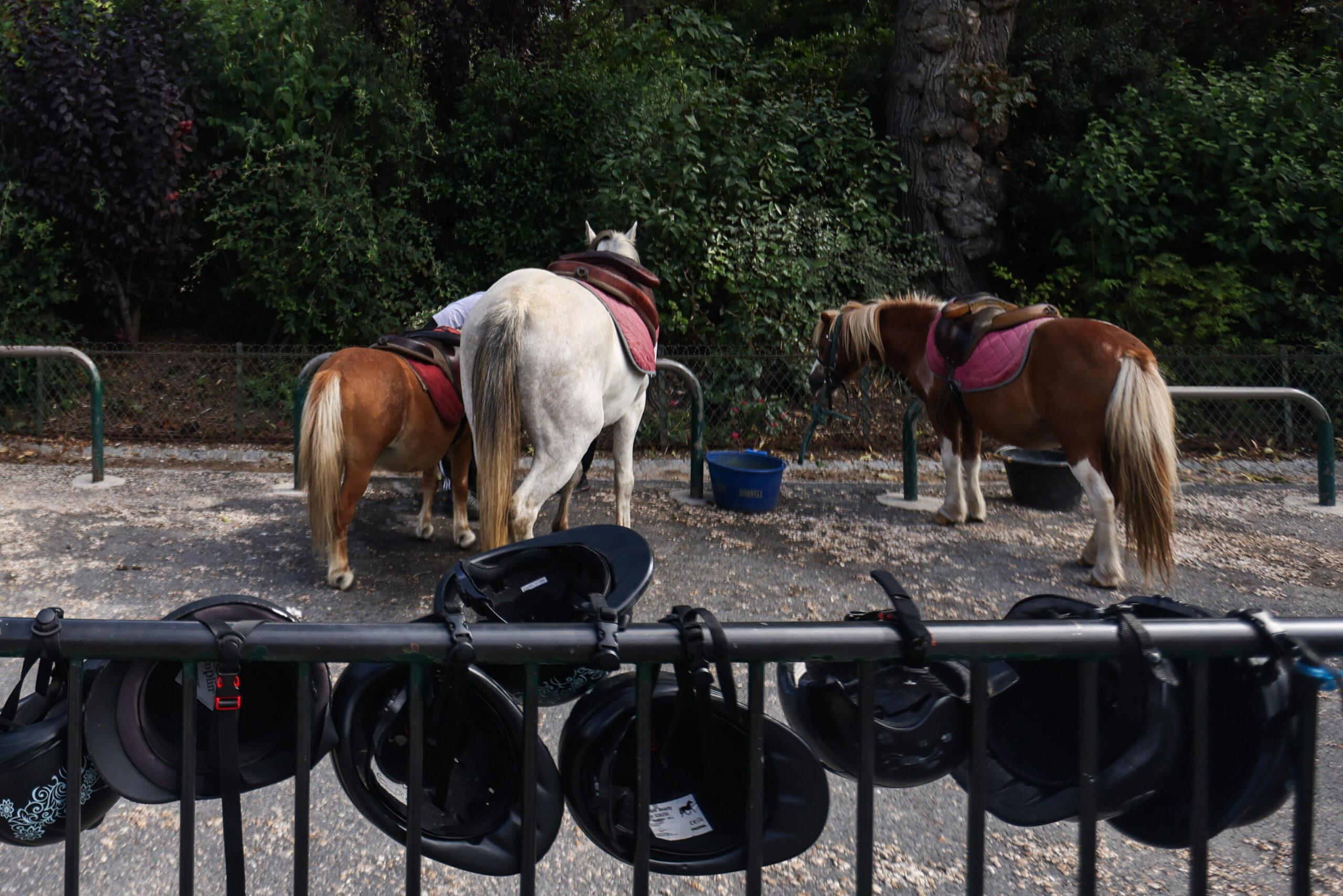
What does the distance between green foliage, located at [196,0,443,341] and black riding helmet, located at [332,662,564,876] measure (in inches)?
374

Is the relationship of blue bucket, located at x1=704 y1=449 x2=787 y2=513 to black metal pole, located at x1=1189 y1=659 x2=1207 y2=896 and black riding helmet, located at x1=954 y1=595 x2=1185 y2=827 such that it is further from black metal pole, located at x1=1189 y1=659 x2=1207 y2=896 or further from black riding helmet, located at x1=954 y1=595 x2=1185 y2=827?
black metal pole, located at x1=1189 y1=659 x2=1207 y2=896

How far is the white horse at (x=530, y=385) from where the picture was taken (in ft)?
15.7

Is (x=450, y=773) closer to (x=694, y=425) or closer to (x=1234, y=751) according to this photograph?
(x=1234, y=751)

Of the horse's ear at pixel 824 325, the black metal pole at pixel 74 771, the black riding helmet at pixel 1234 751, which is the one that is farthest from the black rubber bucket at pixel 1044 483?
the black metal pole at pixel 74 771

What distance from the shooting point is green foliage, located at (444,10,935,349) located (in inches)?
404

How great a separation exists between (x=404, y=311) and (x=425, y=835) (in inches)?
388

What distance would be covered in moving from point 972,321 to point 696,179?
4.68 m

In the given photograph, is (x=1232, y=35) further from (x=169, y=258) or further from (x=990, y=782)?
(x=990, y=782)

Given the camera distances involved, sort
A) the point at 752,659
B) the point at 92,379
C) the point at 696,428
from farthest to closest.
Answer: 1. the point at 696,428
2. the point at 92,379
3. the point at 752,659

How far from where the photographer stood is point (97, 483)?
784 cm

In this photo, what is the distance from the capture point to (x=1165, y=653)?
156 cm

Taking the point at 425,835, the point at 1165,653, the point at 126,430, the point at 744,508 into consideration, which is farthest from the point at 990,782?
the point at 126,430

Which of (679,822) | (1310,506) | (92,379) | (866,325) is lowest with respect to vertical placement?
(1310,506)

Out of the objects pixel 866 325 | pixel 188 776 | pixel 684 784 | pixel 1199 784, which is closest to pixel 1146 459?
pixel 866 325
